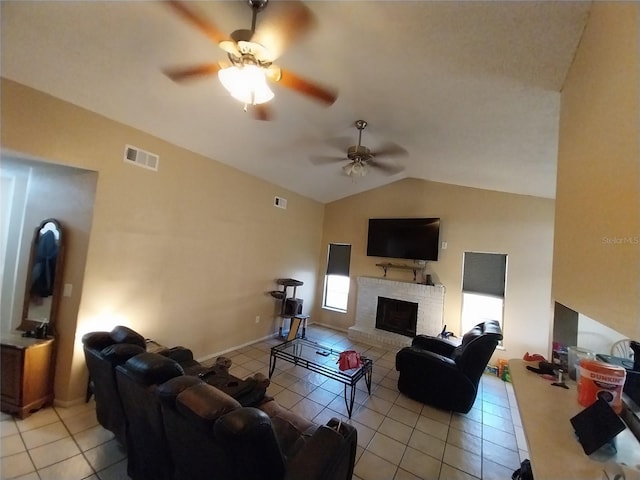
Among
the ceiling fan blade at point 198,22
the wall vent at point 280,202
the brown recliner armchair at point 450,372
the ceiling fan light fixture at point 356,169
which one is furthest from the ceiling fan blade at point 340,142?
the brown recliner armchair at point 450,372

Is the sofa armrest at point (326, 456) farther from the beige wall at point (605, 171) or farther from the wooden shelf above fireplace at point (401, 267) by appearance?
the wooden shelf above fireplace at point (401, 267)

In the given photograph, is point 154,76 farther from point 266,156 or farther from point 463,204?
point 463,204

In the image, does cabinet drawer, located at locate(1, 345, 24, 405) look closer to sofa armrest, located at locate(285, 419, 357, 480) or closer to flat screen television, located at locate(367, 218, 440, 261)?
sofa armrest, located at locate(285, 419, 357, 480)

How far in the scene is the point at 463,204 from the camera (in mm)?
4516

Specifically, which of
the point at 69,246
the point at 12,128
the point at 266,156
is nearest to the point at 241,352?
the point at 69,246

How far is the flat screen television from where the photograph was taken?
183 inches

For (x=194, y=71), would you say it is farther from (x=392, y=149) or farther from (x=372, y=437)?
(x=372, y=437)

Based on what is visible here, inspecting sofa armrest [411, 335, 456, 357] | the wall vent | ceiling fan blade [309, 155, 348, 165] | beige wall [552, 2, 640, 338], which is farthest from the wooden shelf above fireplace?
beige wall [552, 2, 640, 338]

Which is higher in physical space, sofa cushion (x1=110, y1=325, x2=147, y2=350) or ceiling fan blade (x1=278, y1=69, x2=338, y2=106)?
ceiling fan blade (x1=278, y1=69, x2=338, y2=106)

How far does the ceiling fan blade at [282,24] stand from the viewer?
57.8 inches

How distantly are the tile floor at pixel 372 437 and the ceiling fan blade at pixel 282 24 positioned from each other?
312 cm

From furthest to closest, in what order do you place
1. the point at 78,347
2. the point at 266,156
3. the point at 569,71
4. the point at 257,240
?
the point at 257,240 → the point at 266,156 → the point at 78,347 → the point at 569,71

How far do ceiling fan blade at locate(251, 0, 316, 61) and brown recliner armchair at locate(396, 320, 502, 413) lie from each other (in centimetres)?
315

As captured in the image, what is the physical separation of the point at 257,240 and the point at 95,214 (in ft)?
7.21
